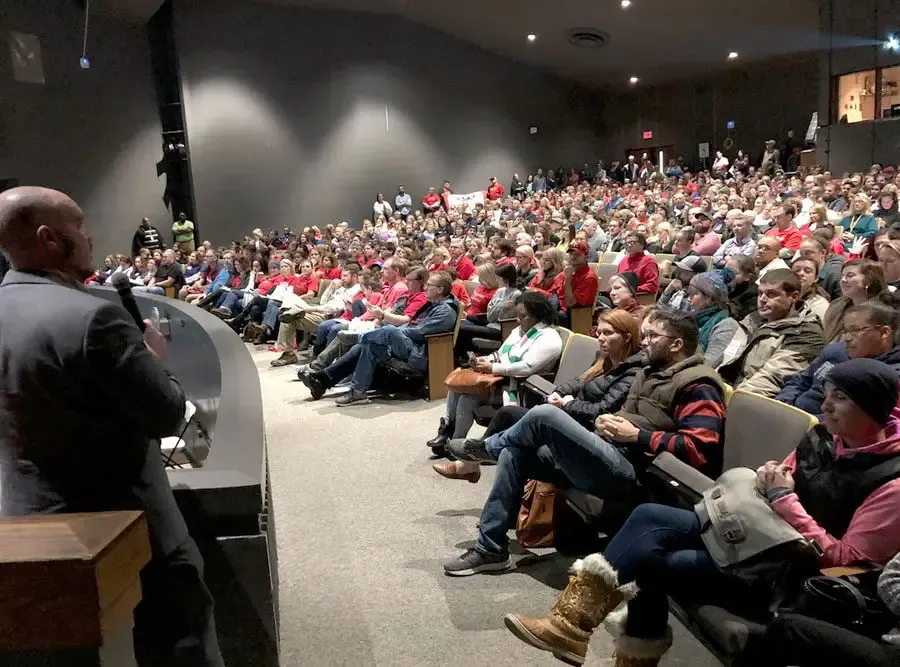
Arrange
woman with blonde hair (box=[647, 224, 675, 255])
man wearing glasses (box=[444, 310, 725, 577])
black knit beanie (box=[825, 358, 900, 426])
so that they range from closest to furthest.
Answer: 1. black knit beanie (box=[825, 358, 900, 426])
2. man wearing glasses (box=[444, 310, 725, 577])
3. woman with blonde hair (box=[647, 224, 675, 255])

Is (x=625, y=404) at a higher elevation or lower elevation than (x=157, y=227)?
lower

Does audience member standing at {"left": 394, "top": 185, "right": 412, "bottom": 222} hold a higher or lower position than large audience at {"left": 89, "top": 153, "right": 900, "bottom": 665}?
higher

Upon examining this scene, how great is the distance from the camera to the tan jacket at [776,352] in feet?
10.5

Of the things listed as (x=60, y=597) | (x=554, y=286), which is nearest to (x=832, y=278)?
(x=554, y=286)

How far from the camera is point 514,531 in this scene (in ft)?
10.6

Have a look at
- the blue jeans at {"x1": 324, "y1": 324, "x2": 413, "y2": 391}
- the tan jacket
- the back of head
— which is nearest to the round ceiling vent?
the back of head

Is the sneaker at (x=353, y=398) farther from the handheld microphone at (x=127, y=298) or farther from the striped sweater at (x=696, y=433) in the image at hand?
the handheld microphone at (x=127, y=298)

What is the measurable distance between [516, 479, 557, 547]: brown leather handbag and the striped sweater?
601 millimetres

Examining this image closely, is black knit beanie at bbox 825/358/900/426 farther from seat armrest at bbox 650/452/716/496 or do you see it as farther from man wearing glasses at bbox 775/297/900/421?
man wearing glasses at bbox 775/297/900/421

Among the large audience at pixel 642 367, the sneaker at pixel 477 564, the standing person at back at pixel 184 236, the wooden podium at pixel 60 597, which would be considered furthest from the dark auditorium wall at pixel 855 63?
the wooden podium at pixel 60 597

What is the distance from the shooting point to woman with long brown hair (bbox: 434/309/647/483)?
302cm

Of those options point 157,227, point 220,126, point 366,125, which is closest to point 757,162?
point 366,125

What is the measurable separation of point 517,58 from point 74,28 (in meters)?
11.1

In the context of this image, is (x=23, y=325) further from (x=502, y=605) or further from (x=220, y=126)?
(x=220, y=126)
